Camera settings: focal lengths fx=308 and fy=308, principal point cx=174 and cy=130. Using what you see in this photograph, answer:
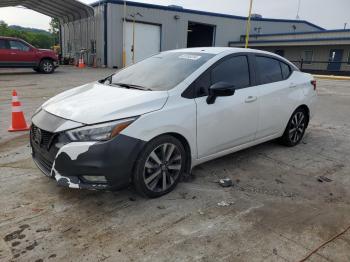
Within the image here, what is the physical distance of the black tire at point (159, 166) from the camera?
3158 mm

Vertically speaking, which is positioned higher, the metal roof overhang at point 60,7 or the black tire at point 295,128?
the metal roof overhang at point 60,7

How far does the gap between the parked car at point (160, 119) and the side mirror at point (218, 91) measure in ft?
0.04

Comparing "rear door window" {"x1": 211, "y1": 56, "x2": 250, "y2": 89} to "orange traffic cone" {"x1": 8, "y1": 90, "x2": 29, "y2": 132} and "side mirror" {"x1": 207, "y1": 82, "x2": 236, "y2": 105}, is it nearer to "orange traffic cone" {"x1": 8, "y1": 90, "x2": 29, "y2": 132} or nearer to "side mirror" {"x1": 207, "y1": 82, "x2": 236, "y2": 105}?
"side mirror" {"x1": 207, "y1": 82, "x2": 236, "y2": 105}

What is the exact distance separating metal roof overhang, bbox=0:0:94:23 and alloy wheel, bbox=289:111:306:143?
20.8 metres

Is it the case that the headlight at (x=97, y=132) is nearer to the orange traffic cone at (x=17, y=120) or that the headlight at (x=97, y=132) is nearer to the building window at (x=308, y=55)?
the orange traffic cone at (x=17, y=120)

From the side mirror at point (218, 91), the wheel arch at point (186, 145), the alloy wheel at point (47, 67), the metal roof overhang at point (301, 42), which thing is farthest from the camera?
the metal roof overhang at point (301, 42)

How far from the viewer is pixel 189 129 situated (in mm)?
3473

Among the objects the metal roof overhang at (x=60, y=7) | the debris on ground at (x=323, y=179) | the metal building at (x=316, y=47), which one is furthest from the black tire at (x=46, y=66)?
the metal building at (x=316, y=47)

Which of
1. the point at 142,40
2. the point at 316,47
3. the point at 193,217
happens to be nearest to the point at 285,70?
the point at 193,217

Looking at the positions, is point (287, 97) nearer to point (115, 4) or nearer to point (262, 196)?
point (262, 196)

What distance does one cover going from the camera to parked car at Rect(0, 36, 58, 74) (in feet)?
51.6

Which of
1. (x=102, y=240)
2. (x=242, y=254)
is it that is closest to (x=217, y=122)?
(x=242, y=254)

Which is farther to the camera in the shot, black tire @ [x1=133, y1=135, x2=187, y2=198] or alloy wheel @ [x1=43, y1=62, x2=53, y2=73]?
alloy wheel @ [x1=43, y1=62, x2=53, y2=73]

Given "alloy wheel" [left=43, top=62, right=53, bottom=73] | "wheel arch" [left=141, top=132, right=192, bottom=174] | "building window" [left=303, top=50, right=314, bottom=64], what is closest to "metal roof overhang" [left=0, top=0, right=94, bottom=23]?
"alloy wheel" [left=43, top=62, right=53, bottom=73]
